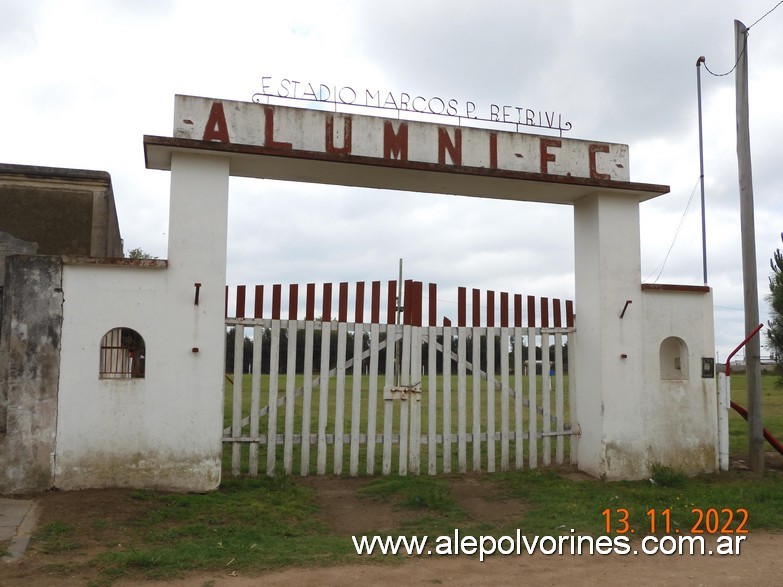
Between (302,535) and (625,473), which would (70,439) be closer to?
(302,535)

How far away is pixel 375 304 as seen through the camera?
30.0 feet

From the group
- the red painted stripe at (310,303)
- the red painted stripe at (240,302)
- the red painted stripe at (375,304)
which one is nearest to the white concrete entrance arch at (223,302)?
the red painted stripe at (240,302)

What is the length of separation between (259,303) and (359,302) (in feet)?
4.12

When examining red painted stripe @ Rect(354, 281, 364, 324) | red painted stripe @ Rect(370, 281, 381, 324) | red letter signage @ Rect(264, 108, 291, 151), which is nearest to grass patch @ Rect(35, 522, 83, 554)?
red painted stripe @ Rect(354, 281, 364, 324)

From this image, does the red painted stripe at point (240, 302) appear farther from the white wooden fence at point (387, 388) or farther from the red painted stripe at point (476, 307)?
the red painted stripe at point (476, 307)

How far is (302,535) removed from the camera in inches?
258

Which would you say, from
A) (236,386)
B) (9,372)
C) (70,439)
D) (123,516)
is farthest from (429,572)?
(9,372)

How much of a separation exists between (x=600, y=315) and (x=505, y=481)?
2.53 meters

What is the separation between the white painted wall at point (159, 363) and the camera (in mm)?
7684

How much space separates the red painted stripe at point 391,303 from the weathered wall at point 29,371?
3.86 meters

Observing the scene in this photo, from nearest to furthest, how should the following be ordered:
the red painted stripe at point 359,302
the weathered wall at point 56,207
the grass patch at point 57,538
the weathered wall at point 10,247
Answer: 1. the grass patch at point 57,538
2. the weathered wall at point 10,247
3. the red painted stripe at point 359,302
4. the weathered wall at point 56,207

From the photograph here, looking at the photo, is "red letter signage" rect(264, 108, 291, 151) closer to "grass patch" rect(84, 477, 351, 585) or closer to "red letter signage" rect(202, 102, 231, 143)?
"red letter signage" rect(202, 102, 231, 143)

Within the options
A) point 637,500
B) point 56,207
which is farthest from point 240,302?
point 637,500

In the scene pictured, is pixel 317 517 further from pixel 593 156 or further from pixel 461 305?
pixel 593 156
